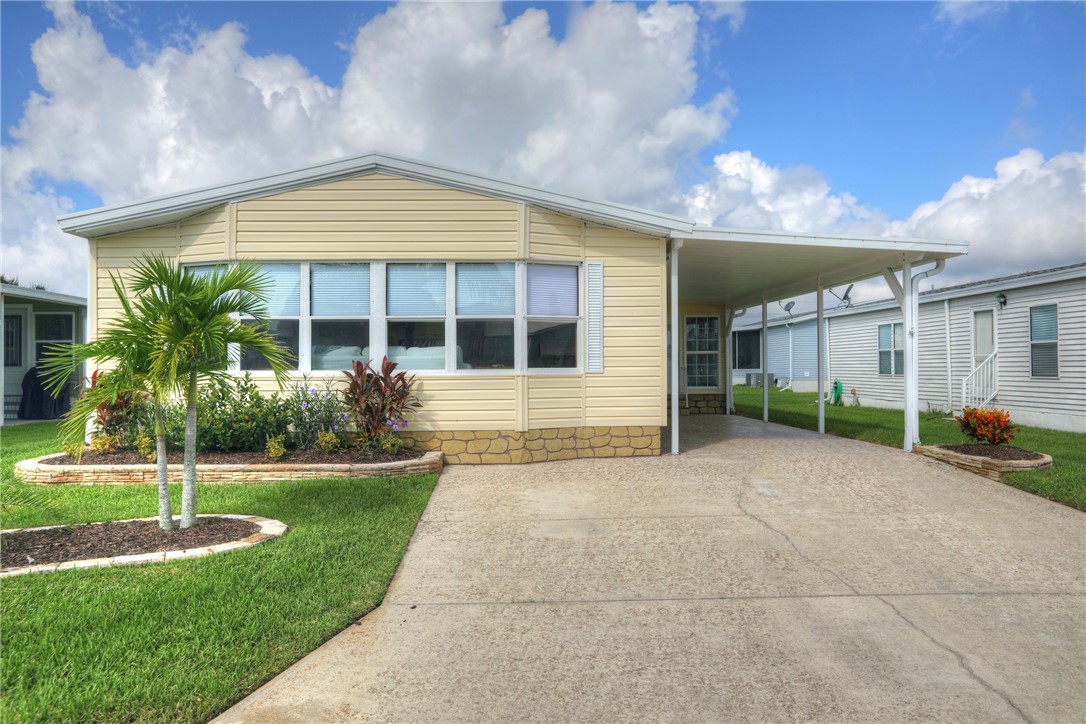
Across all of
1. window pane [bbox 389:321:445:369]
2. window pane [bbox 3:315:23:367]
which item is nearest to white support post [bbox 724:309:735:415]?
window pane [bbox 389:321:445:369]

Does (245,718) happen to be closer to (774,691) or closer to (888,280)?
(774,691)

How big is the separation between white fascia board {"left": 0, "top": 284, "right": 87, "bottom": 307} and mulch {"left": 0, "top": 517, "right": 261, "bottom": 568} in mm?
10974

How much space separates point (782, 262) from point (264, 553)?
866cm

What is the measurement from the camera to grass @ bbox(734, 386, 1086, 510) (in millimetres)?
6465

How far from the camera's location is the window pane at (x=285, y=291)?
7797 mm

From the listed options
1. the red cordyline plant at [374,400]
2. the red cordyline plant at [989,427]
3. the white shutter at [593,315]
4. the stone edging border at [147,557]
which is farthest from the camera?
the white shutter at [593,315]

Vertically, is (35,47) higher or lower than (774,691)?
higher

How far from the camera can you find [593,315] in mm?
8117

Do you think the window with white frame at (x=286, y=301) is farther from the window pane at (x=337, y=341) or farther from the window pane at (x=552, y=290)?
the window pane at (x=552, y=290)

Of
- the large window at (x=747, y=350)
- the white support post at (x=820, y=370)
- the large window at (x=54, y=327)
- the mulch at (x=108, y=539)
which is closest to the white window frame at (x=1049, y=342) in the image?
the white support post at (x=820, y=370)

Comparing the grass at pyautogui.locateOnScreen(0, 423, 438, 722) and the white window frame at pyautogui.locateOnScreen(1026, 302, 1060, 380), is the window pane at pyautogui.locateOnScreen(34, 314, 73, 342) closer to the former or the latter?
the grass at pyautogui.locateOnScreen(0, 423, 438, 722)

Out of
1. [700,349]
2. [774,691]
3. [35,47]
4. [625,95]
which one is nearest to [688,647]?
[774,691]

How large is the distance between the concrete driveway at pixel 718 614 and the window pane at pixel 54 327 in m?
15.2

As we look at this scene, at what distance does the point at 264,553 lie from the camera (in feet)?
13.7
